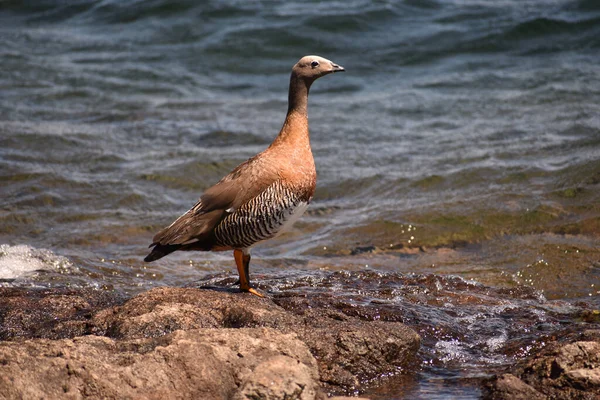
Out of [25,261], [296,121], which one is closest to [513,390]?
[296,121]

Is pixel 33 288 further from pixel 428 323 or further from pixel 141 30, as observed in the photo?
pixel 141 30

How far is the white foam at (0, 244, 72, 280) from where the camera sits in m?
7.82

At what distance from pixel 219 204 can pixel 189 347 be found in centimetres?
227

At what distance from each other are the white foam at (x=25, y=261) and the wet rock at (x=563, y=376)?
14.7 feet

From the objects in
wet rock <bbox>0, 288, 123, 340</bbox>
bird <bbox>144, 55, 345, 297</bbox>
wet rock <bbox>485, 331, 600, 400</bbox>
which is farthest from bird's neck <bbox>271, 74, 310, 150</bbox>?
wet rock <bbox>485, 331, 600, 400</bbox>

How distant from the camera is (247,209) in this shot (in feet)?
22.2

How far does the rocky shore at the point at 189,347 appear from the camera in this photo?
4.43 m

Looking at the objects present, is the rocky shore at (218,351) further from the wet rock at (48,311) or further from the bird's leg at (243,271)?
the bird's leg at (243,271)

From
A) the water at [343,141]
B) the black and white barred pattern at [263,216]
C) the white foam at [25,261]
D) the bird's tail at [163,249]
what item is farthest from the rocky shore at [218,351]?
the white foam at [25,261]

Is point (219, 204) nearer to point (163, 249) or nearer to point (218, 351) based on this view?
point (163, 249)

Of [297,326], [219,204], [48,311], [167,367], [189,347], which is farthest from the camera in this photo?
[219,204]

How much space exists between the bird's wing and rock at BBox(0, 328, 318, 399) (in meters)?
1.91

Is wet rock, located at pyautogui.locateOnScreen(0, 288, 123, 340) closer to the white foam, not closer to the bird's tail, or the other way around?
the bird's tail

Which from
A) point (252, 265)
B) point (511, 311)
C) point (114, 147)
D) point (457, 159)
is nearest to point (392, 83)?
point (457, 159)
